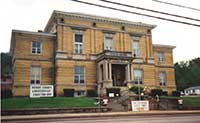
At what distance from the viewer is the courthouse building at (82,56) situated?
37.3 metres

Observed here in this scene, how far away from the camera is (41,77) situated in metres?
37.8

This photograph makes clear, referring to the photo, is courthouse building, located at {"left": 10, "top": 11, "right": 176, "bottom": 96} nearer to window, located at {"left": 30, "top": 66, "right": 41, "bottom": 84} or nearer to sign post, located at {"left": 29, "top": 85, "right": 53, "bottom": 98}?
window, located at {"left": 30, "top": 66, "right": 41, "bottom": 84}

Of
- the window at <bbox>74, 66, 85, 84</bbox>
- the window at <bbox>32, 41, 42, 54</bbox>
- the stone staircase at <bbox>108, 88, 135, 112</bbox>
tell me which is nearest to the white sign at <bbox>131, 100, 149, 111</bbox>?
the stone staircase at <bbox>108, 88, 135, 112</bbox>

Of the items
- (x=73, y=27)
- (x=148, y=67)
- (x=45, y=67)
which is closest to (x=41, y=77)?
(x=45, y=67)

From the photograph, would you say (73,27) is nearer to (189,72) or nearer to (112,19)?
(112,19)

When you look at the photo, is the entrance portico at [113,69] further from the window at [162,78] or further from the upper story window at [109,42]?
the window at [162,78]

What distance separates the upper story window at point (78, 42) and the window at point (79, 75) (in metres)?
2.57

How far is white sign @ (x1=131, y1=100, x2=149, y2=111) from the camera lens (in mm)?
29109

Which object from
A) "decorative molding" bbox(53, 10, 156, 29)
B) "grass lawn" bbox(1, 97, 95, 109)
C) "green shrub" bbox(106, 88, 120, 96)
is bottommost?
"grass lawn" bbox(1, 97, 95, 109)

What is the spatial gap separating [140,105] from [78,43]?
1518 cm

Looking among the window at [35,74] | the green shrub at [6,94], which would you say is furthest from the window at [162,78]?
the green shrub at [6,94]

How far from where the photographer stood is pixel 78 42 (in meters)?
40.2

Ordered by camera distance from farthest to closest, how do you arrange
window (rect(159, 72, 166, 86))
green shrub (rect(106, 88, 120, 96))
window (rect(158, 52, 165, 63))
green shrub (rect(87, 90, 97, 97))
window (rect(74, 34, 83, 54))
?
window (rect(158, 52, 165, 63)) < window (rect(159, 72, 166, 86)) < window (rect(74, 34, 83, 54)) < green shrub (rect(87, 90, 97, 97)) < green shrub (rect(106, 88, 120, 96))

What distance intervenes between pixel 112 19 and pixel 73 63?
9795 mm
